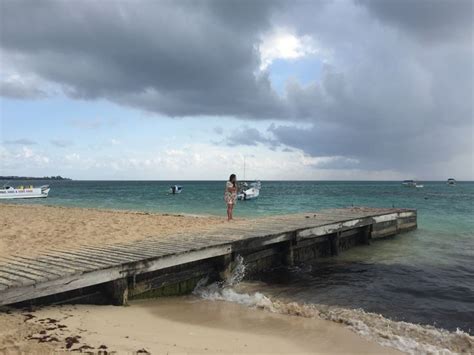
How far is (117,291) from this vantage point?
7289mm

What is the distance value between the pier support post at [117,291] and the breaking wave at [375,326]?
76.7 inches

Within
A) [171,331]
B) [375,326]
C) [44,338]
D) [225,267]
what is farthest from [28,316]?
[375,326]

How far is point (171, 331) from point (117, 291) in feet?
5.55

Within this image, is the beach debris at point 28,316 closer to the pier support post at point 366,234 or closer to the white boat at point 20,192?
the pier support post at point 366,234

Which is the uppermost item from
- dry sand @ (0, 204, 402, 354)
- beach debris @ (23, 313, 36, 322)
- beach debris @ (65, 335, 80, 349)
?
beach debris @ (23, 313, 36, 322)

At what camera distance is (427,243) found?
1755 centimetres

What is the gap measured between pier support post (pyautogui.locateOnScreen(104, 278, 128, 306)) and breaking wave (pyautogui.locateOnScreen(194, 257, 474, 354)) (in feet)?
6.39

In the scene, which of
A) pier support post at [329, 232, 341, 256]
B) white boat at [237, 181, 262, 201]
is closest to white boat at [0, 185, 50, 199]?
white boat at [237, 181, 262, 201]

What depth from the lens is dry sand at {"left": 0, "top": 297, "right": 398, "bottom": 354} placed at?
16.9 feet

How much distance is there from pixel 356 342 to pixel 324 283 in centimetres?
443

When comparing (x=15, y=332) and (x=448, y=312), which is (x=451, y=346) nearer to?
(x=448, y=312)

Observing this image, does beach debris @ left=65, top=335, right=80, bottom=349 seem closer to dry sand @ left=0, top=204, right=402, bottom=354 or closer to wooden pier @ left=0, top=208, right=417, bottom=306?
dry sand @ left=0, top=204, right=402, bottom=354

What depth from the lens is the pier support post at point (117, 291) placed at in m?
7.25

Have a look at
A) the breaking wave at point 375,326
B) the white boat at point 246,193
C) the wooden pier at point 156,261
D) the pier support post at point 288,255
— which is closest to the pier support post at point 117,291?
the wooden pier at point 156,261
